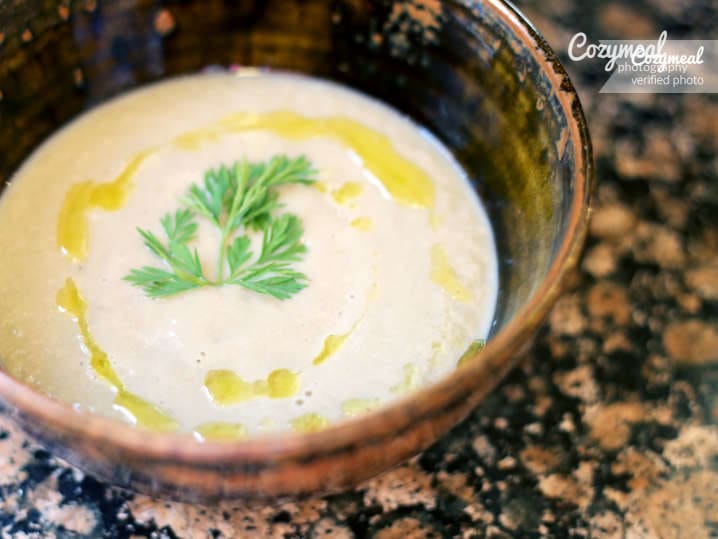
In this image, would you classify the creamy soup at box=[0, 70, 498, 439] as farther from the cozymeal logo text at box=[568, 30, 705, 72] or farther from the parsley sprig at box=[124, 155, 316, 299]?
the cozymeal logo text at box=[568, 30, 705, 72]

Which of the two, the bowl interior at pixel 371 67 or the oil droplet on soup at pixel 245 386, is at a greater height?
the bowl interior at pixel 371 67

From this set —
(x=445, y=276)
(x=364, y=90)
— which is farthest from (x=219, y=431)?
(x=364, y=90)

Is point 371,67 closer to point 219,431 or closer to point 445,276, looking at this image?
point 445,276

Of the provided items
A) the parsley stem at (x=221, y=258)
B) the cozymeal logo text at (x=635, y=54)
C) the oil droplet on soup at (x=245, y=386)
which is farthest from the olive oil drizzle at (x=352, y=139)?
the cozymeal logo text at (x=635, y=54)

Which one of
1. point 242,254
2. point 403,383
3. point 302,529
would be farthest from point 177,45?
point 302,529

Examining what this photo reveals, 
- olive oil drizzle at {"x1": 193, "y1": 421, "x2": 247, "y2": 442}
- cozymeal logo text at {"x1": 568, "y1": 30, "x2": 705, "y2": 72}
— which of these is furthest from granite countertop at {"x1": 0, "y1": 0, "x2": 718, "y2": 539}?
cozymeal logo text at {"x1": 568, "y1": 30, "x2": 705, "y2": 72}

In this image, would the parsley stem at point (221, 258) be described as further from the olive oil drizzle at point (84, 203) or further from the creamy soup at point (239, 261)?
the olive oil drizzle at point (84, 203)
